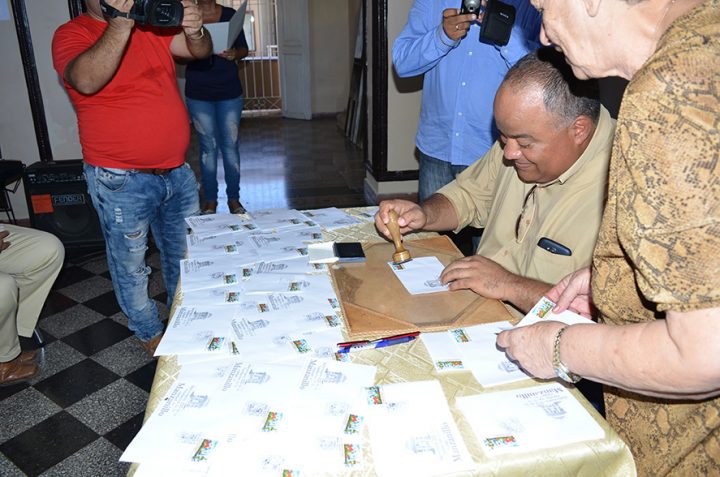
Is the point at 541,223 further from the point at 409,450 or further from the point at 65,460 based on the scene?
the point at 65,460

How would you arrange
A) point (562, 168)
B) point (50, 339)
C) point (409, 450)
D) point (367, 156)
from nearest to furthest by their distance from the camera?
1. point (409, 450)
2. point (562, 168)
3. point (50, 339)
4. point (367, 156)

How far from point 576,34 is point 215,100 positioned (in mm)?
3409

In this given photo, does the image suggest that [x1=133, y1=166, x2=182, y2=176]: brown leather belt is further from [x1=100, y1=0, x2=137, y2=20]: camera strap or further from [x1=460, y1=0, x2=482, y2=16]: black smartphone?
[x1=460, y1=0, x2=482, y2=16]: black smartphone

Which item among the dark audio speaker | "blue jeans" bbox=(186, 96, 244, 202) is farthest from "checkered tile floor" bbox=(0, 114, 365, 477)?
"blue jeans" bbox=(186, 96, 244, 202)

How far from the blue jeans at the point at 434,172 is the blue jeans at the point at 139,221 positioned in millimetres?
1053

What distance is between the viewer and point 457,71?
96.4 inches

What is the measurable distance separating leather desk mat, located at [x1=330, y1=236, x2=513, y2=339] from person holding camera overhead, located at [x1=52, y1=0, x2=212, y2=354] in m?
1.06

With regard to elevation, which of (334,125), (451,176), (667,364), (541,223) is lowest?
(334,125)

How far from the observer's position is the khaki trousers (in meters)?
2.37

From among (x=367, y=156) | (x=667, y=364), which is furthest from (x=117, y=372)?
(x=367, y=156)

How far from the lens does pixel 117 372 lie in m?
2.53

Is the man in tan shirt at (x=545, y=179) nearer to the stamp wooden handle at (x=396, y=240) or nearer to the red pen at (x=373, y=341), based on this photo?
the stamp wooden handle at (x=396, y=240)

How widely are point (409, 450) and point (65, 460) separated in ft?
5.33

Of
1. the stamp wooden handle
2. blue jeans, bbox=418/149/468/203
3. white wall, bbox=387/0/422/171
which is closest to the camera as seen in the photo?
the stamp wooden handle
